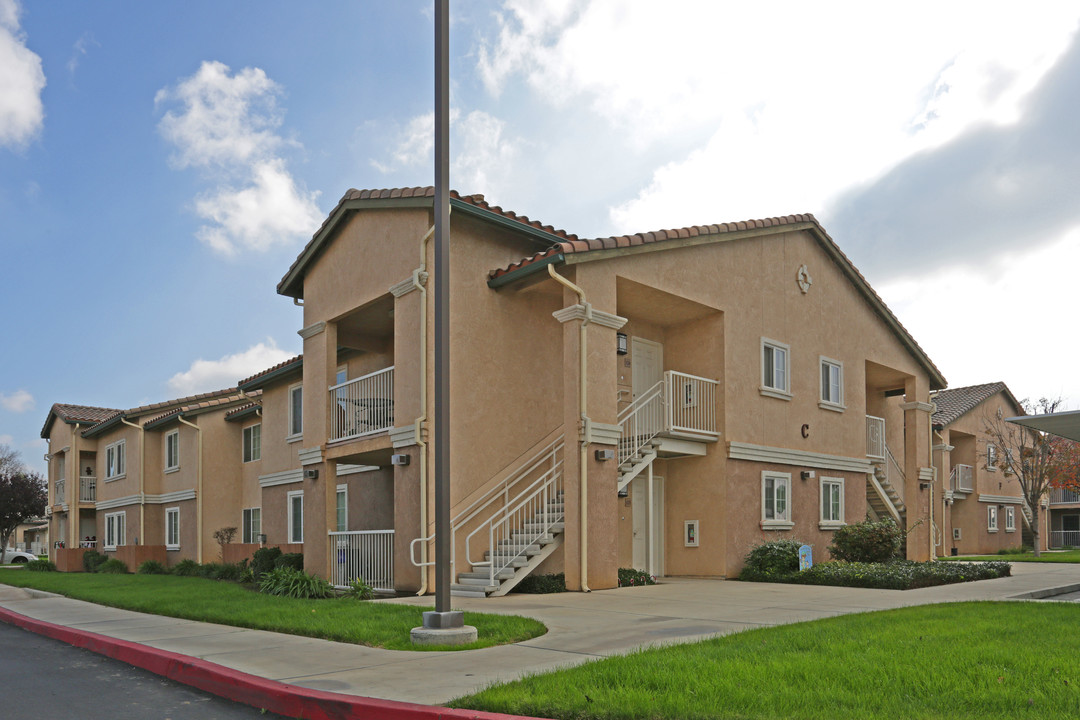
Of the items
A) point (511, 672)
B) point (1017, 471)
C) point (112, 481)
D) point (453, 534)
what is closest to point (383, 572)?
point (453, 534)

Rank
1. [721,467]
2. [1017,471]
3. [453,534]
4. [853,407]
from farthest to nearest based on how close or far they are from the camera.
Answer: [1017,471] < [853,407] < [721,467] < [453,534]

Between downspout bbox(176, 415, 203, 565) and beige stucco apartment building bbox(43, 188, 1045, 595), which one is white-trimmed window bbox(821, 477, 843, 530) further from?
downspout bbox(176, 415, 203, 565)

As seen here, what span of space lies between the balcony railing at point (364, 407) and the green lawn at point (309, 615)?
3.66 m


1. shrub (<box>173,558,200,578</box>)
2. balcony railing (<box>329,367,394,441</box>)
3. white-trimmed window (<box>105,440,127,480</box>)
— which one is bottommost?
shrub (<box>173,558,200,578</box>)

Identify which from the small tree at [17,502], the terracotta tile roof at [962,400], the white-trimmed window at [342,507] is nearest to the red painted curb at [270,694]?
the white-trimmed window at [342,507]

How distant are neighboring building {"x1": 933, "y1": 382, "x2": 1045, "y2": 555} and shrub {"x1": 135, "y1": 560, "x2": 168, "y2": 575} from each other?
27391mm

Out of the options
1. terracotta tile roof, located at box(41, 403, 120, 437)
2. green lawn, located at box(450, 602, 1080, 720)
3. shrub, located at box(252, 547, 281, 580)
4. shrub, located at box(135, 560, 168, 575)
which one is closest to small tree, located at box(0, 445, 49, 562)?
terracotta tile roof, located at box(41, 403, 120, 437)

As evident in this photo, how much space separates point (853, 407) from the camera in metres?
22.7

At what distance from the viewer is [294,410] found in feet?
76.9

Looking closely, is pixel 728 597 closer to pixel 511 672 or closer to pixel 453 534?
pixel 453 534

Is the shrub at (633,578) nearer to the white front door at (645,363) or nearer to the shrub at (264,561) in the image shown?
the white front door at (645,363)

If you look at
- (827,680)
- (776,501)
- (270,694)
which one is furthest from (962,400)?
(270,694)

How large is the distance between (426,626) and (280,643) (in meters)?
1.63

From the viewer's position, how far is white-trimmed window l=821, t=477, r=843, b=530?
2125 centimetres
